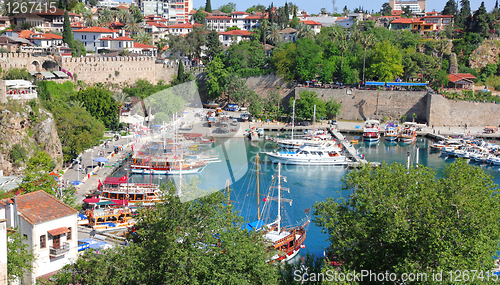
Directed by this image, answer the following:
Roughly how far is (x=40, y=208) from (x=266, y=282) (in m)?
7.53

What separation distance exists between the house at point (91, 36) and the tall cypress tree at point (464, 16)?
42.1m

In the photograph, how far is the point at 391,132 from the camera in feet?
151

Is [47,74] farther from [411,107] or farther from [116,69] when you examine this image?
[411,107]

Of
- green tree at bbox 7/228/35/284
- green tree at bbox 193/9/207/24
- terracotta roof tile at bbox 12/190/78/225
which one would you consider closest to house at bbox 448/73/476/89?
green tree at bbox 193/9/207/24

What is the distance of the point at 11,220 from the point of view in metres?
15.7

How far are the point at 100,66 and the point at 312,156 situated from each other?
2302cm

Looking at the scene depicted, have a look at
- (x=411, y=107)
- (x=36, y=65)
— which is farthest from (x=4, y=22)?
(x=411, y=107)

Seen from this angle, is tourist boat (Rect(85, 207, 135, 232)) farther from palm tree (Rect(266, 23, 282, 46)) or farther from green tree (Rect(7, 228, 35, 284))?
palm tree (Rect(266, 23, 282, 46))

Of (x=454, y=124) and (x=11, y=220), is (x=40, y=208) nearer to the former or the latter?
(x=11, y=220)

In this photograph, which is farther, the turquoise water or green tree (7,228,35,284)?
the turquoise water

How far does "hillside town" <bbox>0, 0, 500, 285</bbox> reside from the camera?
14.9 m

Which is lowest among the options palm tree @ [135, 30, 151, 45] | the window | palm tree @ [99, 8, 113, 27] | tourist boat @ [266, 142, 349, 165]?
tourist boat @ [266, 142, 349, 165]

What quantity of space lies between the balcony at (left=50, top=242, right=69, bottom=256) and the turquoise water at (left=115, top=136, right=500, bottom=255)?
26.4 ft

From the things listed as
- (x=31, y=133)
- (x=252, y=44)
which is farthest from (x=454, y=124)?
(x=31, y=133)
